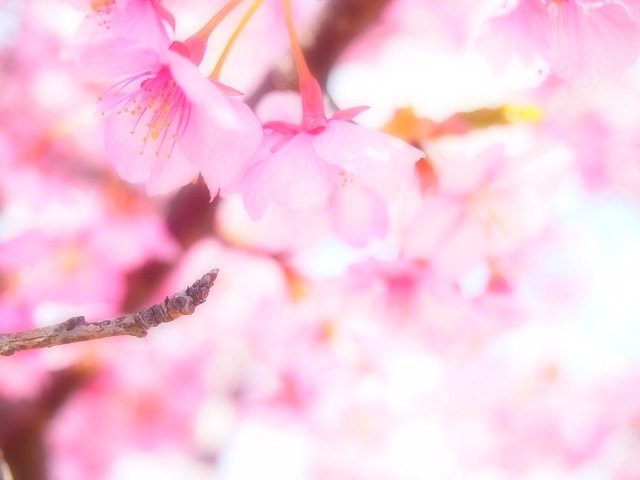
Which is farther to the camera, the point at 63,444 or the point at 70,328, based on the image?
the point at 63,444

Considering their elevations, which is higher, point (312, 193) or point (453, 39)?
point (312, 193)

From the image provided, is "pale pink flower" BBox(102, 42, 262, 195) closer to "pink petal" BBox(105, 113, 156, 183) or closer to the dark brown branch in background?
"pink petal" BBox(105, 113, 156, 183)

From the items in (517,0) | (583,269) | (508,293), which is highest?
(517,0)

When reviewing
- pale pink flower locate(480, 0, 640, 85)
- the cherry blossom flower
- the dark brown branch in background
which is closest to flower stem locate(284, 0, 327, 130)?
the cherry blossom flower

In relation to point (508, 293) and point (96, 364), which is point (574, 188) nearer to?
point (508, 293)

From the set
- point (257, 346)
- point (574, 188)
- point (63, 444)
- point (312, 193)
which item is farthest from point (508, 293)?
point (63, 444)

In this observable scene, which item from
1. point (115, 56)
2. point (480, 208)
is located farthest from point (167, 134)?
point (480, 208)

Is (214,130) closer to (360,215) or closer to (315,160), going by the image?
(315,160)

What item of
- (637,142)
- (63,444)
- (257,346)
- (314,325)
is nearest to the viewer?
(314,325)

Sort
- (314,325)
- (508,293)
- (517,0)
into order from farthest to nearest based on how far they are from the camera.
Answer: (314,325) → (508,293) → (517,0)
